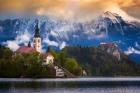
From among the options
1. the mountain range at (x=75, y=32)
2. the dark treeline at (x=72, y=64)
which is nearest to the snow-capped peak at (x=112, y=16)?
the mountain range at (x=75, y=32)

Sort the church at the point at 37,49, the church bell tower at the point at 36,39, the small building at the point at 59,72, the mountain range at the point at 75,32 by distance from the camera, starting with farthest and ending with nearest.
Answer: the small building at the point at 59,72 < the church at the point at 37,49 < the church bell tower at the point at 36,39 < the mountain range at the point at 75,32

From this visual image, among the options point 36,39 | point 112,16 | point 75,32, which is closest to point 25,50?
point 36,39

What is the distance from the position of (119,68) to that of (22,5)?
527 cm

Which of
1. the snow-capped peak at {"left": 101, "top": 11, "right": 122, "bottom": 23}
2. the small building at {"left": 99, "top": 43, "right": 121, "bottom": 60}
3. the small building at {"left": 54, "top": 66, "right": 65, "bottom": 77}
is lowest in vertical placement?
the small building at {"left": 54, "top": 66, "right": 65, "bottom": 77}

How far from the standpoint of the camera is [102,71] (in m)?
27.0

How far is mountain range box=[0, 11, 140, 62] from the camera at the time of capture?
85.4 ft

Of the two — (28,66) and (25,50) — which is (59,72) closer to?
(28,66)

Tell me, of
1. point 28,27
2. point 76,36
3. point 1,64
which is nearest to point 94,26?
point 76,36

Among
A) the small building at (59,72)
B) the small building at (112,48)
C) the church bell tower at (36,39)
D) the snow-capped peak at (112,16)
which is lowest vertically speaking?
the small building at (59,72)

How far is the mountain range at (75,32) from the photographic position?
26016 millimetres

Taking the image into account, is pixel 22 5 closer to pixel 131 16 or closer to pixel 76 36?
pixel 76 36

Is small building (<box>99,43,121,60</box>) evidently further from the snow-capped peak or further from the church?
the church

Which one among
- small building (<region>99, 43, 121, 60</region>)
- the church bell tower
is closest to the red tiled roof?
the church bell tower

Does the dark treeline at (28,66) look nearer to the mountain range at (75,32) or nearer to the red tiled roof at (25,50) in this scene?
the red tiled roof at (25,50)
